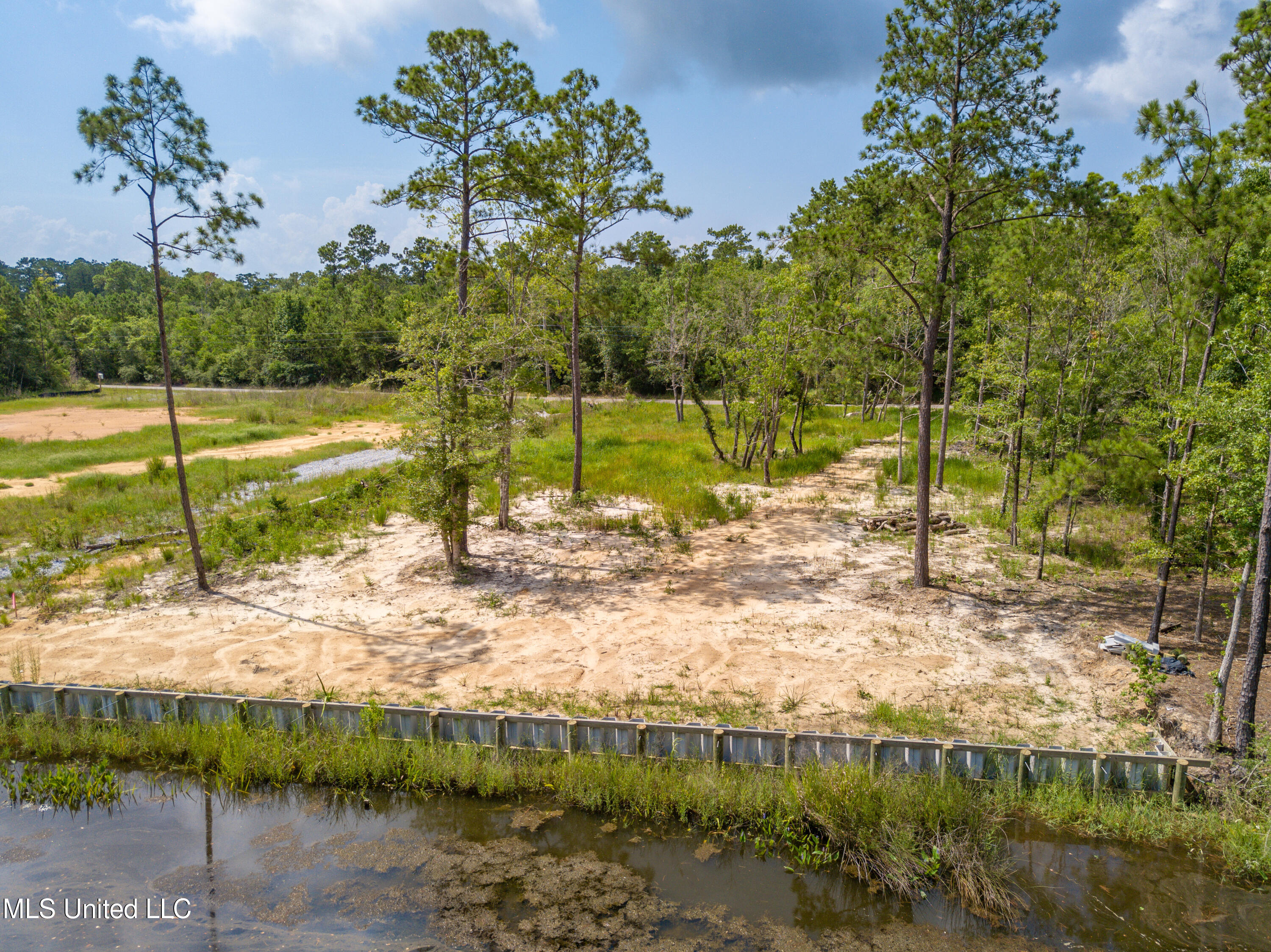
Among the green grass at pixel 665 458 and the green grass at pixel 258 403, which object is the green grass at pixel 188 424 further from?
the green grass at pixel 665 458

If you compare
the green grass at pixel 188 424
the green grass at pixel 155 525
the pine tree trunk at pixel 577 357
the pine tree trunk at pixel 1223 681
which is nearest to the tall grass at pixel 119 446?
the green grass at pixel 188 424

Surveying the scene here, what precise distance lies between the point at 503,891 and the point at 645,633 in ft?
17.7

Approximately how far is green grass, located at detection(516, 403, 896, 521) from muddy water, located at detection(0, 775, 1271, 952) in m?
8.70

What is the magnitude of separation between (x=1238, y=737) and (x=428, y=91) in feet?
51.7

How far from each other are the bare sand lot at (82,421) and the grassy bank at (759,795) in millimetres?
33233

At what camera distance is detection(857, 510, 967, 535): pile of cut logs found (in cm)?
1656

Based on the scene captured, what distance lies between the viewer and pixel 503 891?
5.91m

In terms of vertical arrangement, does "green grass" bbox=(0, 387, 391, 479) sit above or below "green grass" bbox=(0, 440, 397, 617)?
above

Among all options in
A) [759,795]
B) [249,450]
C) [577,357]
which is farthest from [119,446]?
[759,795]

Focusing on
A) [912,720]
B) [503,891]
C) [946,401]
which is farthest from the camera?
[946,401]

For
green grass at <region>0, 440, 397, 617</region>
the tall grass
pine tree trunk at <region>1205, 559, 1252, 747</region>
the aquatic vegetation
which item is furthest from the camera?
the tall grass

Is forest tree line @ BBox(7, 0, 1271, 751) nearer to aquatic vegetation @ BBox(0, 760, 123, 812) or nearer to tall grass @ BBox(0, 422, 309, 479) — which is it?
Answer: aquatic vegetation @ BBox(0, 760, 123, 812)

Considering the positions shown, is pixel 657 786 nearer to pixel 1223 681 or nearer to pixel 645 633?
pixel 645 633

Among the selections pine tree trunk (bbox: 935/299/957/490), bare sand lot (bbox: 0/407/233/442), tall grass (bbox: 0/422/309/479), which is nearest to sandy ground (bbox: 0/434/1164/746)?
pine tree trunk (bbox: 935/299/957/490)
